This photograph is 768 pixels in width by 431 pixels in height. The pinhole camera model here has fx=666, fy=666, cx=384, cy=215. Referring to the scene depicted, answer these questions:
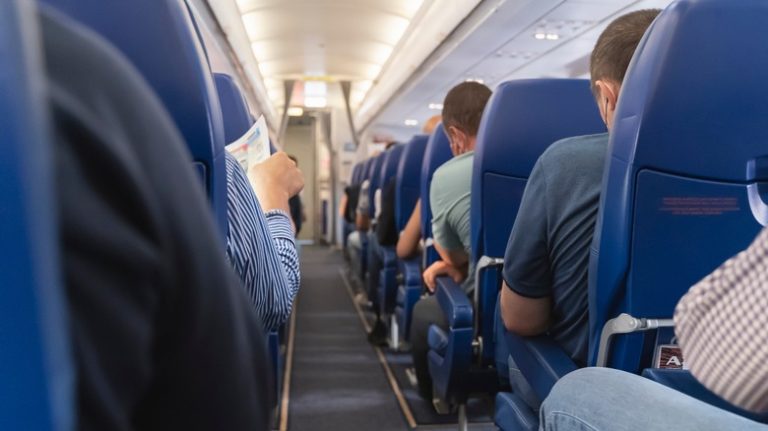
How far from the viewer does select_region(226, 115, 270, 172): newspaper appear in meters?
1.58

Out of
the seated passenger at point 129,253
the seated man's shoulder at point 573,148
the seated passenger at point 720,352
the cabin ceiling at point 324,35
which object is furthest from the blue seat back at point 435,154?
the cabin ceiling at point 324,35

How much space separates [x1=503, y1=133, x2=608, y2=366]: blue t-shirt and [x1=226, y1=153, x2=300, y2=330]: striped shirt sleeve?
0.62m

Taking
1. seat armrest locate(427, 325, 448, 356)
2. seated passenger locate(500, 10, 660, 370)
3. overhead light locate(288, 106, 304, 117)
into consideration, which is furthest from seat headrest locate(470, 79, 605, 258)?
overhead light locate(288, 106, 304, 117)

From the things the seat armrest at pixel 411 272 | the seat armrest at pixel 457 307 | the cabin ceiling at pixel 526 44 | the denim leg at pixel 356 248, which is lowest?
the denim leg at pixel 356 248

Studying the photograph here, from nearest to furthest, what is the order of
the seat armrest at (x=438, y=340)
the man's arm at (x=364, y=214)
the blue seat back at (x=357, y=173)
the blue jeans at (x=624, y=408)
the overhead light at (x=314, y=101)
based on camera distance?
the blue jeans at (x=624, y=408) → the seat armrest at (x=438, y=340) → the man's arm at (x=364, y=214) → the blue seat back at (x=357, y=173) → the overhead light at (x=314, y=101)

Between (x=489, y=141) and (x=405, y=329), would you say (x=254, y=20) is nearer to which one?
(x=405, y=329)

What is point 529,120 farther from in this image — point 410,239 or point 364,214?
point 364,214

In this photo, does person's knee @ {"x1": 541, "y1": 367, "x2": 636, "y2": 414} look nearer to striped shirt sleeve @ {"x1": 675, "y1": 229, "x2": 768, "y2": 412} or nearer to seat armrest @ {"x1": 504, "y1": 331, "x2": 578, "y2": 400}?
striped shirt sleeve @ {"x1": 675, "y1": 229, "x2": 768, "y2": 412}

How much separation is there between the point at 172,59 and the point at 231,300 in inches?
25.9

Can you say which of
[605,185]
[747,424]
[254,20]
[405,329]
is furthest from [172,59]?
[254,20]

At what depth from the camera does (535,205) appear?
1643 millimetres

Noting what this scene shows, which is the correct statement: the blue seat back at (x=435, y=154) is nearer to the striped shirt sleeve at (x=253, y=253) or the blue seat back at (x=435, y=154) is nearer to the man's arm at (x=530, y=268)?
the man's arm at (x=530, y=268)

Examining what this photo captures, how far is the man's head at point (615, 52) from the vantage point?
63.0 inches

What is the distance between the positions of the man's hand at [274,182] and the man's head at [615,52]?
2.54 feet
